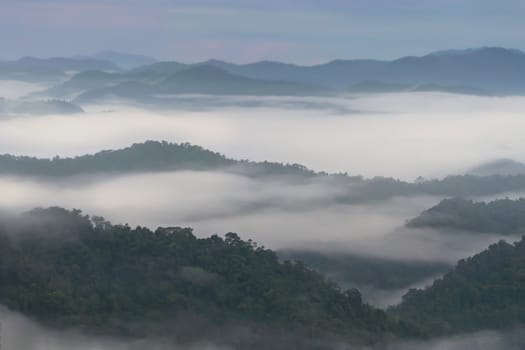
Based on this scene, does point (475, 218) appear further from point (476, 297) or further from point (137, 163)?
point (137, 163)

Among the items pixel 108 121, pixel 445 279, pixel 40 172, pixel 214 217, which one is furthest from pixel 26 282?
pixel 108 121

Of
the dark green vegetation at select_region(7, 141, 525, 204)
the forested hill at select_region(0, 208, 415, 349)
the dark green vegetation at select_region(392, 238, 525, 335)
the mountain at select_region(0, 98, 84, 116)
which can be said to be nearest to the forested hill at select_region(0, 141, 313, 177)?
the dark green vegetation at select_region(7, 141, 525, 204)

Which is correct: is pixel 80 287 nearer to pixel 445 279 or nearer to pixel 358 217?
pixel 445 279

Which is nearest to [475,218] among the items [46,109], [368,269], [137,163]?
[368,269]

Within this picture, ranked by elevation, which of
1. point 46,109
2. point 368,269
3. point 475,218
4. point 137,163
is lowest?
point 368,269

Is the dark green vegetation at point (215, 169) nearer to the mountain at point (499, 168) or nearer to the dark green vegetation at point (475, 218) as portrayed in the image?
the dark green vegetation at point (475, 218)

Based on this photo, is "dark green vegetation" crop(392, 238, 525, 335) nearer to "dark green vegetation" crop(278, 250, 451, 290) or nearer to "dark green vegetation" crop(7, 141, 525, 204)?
"dark green vegetation" crop(278, 250, 451, 290)
